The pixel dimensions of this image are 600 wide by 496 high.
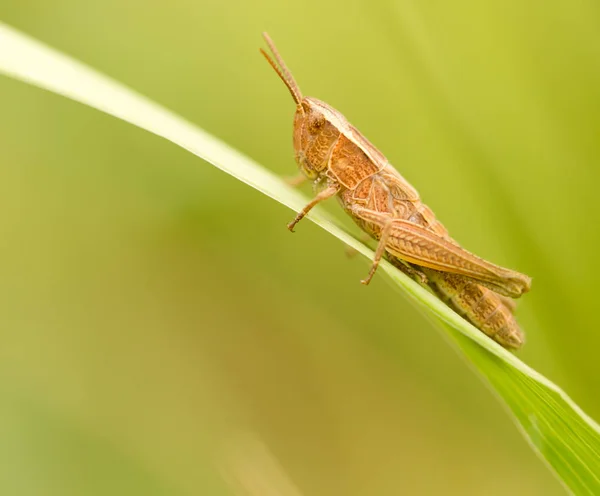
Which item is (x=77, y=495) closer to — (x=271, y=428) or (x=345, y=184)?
(x=271, y=428)

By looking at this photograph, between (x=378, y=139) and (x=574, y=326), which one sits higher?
(x=378, y=139)

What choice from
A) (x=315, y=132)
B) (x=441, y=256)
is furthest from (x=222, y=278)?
(x=441, y=256)

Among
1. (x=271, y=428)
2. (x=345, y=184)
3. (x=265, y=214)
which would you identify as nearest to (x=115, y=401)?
(x=271, y=428)

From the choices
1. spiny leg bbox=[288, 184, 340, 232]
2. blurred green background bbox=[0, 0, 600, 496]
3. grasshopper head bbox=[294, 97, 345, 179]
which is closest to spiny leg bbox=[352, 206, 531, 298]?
spiny leg bbox=[288, 184, 340, 232]

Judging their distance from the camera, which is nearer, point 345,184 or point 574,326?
point 574,326

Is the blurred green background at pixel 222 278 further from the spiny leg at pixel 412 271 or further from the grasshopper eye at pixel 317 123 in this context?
the grasshopper eye at pixel 317 123

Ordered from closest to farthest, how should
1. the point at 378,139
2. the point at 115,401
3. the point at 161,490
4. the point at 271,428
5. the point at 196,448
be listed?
the point at 161,490
the point at 196,448
the point at 115,401
the point at 271,428
the point at 378,139

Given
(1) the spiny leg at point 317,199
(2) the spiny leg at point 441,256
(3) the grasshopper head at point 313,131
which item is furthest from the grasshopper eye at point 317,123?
(2) the spiny leg at point 441,256

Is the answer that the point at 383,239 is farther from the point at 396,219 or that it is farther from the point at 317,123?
the point at 317,123
